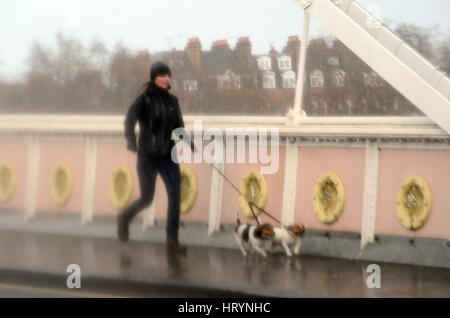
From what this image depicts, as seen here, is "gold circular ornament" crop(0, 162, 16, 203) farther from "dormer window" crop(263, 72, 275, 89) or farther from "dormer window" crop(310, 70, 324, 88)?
"dormer window" crop(310, 70, 324, 88)

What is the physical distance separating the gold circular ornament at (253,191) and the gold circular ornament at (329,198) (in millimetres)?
642

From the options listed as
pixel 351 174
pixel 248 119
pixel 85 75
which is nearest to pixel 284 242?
pixel 351 174

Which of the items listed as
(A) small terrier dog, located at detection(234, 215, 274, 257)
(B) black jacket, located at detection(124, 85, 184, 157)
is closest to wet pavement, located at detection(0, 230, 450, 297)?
(A) small terrier dog, located at detection(234, 215, 274, 257)

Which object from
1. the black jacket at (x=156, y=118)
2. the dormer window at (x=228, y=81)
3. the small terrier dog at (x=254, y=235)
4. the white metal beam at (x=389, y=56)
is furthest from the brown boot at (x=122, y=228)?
the white metal beam at (x=389, y=56)

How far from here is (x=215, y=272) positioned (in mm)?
8781

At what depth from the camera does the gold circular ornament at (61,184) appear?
12344mm

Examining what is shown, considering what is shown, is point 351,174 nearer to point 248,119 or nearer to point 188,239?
point 248,119

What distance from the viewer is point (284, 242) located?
31.6 ft

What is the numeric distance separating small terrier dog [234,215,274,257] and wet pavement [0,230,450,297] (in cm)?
11

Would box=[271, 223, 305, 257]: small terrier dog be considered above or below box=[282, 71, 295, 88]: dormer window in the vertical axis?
below

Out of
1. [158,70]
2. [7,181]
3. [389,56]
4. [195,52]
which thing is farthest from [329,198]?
[7,181]

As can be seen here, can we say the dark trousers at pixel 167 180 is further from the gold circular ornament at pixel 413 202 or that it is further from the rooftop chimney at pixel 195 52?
the gold circular ornament at pixel 413 202

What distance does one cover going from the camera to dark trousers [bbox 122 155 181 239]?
9750mm
